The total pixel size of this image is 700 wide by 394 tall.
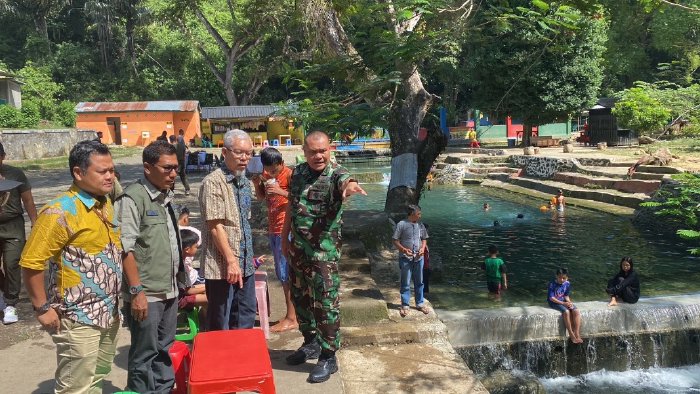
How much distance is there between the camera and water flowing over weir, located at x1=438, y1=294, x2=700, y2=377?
6.84 metres

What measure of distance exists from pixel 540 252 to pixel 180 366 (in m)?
9.24

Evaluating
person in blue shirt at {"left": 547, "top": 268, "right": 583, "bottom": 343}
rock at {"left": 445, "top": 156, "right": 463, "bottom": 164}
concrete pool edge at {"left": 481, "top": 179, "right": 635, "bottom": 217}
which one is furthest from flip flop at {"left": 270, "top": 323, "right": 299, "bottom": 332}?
rock at {"left": 445, "top": 156, "right": 463, "bottom": 164}

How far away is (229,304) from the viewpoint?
169 inches

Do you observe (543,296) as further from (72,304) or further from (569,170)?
(569,170)

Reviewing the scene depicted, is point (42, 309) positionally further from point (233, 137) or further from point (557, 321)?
point (557, 321)

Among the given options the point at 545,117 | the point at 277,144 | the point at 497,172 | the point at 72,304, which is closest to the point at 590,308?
the point at 72,304

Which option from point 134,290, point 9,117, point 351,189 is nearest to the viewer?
point 134,290

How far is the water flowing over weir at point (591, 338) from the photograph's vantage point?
6.84 meters

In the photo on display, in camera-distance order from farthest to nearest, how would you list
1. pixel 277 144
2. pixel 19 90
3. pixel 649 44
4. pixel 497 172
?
pixel 277 144 → pixel 649 44 → pixel 19 90 → pixel 497 172

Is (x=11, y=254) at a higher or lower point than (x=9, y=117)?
lower

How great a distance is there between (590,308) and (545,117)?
23028 mm

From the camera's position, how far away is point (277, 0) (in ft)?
48.1

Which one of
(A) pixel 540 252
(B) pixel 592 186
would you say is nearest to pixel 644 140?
(B) pixel 592 186

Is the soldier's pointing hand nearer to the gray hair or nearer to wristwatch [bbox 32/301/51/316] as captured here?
the gray hair
